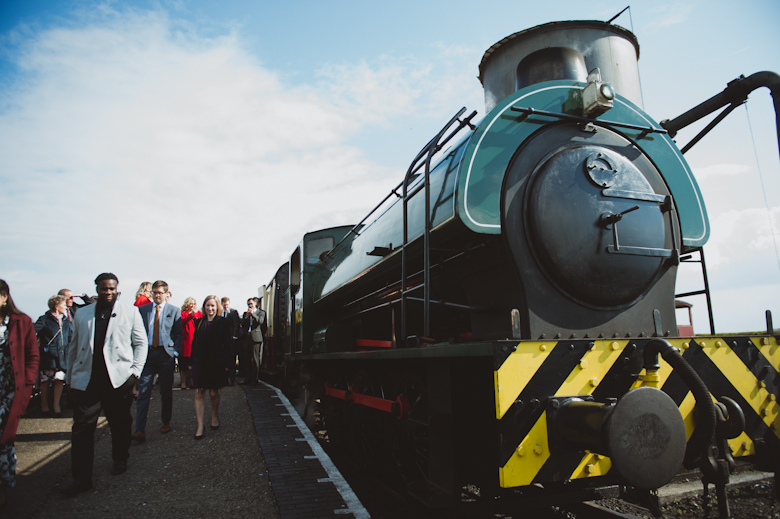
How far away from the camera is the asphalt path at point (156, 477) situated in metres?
3.36

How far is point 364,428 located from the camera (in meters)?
4.66

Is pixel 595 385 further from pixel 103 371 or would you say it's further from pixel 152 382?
pixel 152 382

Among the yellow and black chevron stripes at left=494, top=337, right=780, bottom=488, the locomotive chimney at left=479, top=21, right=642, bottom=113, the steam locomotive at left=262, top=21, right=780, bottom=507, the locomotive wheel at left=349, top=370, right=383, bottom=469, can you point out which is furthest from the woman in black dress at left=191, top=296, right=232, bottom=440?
the yellow and black chevron stripes at left=494, top=337, right=780, bottom=488

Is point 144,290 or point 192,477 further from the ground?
point 144,290

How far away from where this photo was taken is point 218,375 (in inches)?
215

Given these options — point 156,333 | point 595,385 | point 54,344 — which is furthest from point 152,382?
point 595,385

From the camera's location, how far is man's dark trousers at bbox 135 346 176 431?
515 centimetres

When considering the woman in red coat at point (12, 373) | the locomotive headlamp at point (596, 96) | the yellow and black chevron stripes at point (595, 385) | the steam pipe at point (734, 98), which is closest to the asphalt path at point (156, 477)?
the woman in red coat at point (12, 373)

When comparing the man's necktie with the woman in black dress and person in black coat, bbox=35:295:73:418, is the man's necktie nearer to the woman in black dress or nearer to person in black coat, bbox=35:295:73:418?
the woman in black dress

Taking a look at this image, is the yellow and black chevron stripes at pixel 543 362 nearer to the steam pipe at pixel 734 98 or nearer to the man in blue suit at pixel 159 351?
the steam pipe at pixel 734 98

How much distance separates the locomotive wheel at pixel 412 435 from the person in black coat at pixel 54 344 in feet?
17.1

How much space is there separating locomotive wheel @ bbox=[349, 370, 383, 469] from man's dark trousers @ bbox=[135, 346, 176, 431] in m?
2.21

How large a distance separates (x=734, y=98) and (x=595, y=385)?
275cm

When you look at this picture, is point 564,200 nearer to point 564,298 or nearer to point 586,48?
point 564,298
